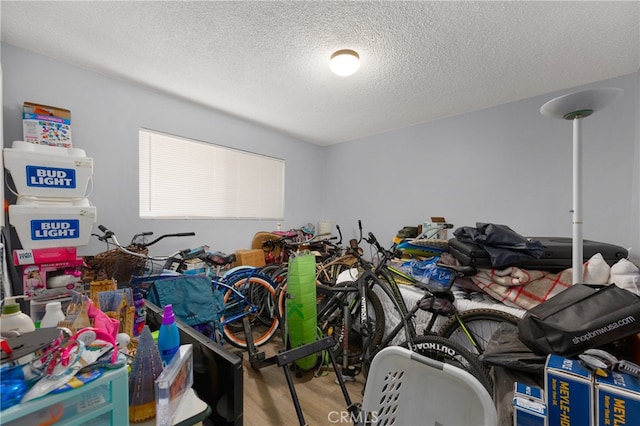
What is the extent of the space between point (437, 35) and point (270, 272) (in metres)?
2.63

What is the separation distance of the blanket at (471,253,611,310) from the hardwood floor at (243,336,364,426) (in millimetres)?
1176

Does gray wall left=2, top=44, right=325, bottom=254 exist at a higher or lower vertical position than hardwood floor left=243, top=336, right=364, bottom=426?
higher

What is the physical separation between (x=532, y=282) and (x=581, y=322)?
27.9 inches

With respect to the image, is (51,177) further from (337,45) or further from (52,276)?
(337,45)

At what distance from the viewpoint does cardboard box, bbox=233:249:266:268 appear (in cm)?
299

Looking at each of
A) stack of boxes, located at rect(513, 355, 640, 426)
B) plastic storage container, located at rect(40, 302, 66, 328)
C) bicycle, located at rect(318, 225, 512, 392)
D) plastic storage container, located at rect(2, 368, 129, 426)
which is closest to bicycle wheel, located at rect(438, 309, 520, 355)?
bicycle, located at rect(318, 225, 512, 392)

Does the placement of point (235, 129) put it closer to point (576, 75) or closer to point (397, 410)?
point (397, 410)

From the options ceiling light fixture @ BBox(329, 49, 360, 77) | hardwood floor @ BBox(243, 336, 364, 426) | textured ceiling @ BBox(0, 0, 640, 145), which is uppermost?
textured ceiling @ BBox(0, 0, 640, 145)

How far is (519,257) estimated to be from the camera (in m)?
1.62

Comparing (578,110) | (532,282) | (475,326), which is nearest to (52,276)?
(475,326)

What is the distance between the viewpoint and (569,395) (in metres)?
0.79

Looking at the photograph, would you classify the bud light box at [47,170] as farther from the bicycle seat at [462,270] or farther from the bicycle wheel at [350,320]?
the bicycle seat at [462,270]

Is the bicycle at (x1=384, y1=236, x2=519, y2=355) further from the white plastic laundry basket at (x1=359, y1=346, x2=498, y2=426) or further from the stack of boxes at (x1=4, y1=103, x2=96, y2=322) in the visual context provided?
the stack of boxes at (x1=4, y1=103, x2=96, y2=322)

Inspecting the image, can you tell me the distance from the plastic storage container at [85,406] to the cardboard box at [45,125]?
6.97 feet
